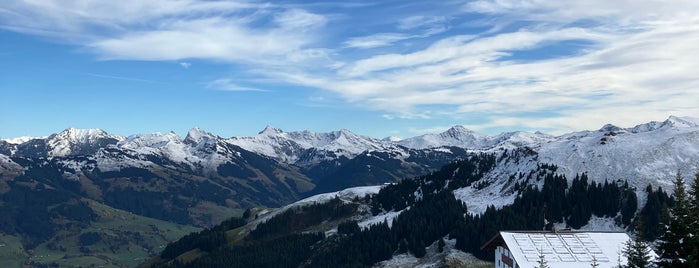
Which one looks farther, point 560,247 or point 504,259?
point 504,259

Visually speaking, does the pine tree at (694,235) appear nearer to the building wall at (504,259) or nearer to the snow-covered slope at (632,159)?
the building wall at (504,259)

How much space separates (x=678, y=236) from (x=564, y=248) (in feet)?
116

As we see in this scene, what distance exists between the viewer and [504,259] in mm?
77000

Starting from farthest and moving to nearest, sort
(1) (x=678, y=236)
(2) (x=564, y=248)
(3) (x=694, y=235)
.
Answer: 1. (2) (x=564, y=248)
2. (1) (x=678, y=236)
3. (3) (x=694, y=235)

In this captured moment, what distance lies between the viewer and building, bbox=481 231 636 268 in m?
68.1

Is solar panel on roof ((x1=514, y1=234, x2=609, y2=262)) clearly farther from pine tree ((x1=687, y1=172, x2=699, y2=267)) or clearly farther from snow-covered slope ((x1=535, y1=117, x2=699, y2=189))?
snow-covered slope ((x1=535, y1=117, x2=699, y2=189))

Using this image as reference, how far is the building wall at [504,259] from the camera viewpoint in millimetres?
72312

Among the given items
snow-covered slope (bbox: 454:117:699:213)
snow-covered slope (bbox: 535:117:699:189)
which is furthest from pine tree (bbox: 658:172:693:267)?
snow-covered slope (bbox: 535:117:699:189)

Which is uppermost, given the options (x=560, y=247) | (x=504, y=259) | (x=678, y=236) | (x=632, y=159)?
(x=678, y=236)

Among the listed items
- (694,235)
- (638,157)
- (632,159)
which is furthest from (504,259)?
(638,157)

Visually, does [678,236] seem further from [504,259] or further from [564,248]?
[504,259]

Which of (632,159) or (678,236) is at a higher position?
(678,236)

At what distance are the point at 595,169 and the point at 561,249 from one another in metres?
119

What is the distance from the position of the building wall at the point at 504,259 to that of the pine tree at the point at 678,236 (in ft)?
110
